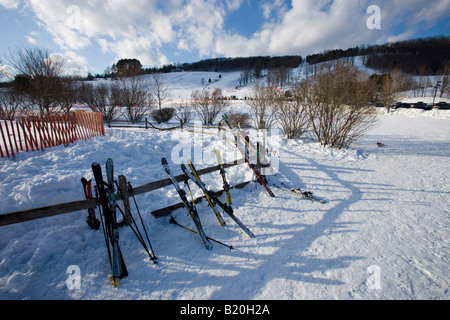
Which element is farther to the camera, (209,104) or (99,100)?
(99,100)

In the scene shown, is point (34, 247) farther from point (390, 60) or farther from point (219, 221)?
point (390, 60)

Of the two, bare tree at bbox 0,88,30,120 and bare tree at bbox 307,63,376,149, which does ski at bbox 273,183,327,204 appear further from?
bare tree at bbox 0,88,30,120

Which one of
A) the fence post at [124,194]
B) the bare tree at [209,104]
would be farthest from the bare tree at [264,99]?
the fence post at [124,194]

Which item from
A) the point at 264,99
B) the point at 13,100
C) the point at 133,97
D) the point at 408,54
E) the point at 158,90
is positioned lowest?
the point at 264,99

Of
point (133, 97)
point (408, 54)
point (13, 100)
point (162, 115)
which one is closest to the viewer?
point (13, 100)

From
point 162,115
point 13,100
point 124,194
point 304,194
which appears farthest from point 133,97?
point 304,194

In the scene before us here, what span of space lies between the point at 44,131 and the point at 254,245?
8.54 metres

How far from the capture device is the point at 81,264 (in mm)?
2727

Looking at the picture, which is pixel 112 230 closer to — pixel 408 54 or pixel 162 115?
pixel 162 115

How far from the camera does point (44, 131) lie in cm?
681
